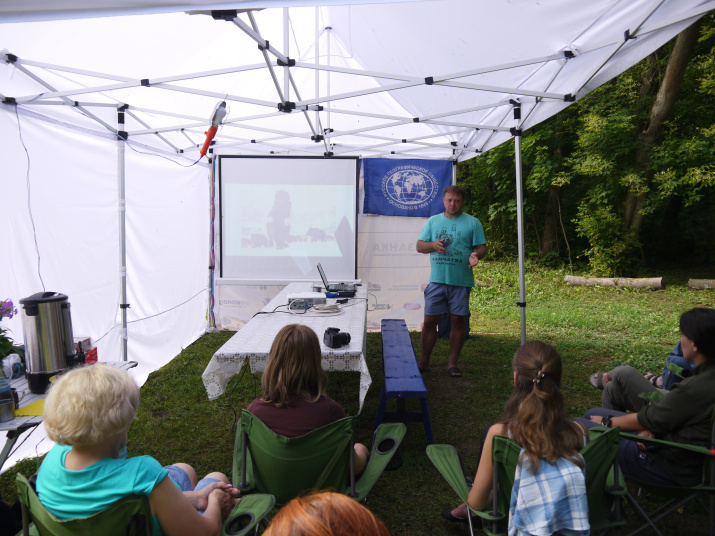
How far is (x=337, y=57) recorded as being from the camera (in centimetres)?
483

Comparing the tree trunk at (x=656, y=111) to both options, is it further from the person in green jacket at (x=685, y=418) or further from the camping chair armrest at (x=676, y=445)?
the camping chair armrest at (x=676, y=445)

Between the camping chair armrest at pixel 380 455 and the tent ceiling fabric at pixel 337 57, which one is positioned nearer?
the camping chair armrest at pixel 380 455

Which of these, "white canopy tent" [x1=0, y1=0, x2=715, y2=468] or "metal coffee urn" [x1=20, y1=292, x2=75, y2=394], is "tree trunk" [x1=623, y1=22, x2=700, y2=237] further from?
"metal coffee urn" [x1=20, y1=292, x2=75, y2=394]

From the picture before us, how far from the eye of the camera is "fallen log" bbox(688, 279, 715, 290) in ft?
30.8

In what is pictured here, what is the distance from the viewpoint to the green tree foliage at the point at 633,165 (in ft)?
30.8

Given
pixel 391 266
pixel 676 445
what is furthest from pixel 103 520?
pixel 391 266

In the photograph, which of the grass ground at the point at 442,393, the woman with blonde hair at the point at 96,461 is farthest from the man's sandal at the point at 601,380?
the woman with blonde hair at the point at 96,461

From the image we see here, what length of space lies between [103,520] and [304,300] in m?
2.58

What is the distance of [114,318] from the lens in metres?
4.33

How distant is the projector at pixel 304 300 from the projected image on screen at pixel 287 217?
2.36 meters

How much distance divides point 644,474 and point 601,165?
9113 mm

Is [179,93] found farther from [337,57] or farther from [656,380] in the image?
[656,380]

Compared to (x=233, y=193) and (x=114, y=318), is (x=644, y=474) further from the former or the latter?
(x=233, y=193)

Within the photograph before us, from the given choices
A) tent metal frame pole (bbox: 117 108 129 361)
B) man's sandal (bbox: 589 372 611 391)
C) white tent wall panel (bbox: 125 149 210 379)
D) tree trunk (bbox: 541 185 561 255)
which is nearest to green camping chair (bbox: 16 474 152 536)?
man's sandal (bbox: 589 372 611 391)
